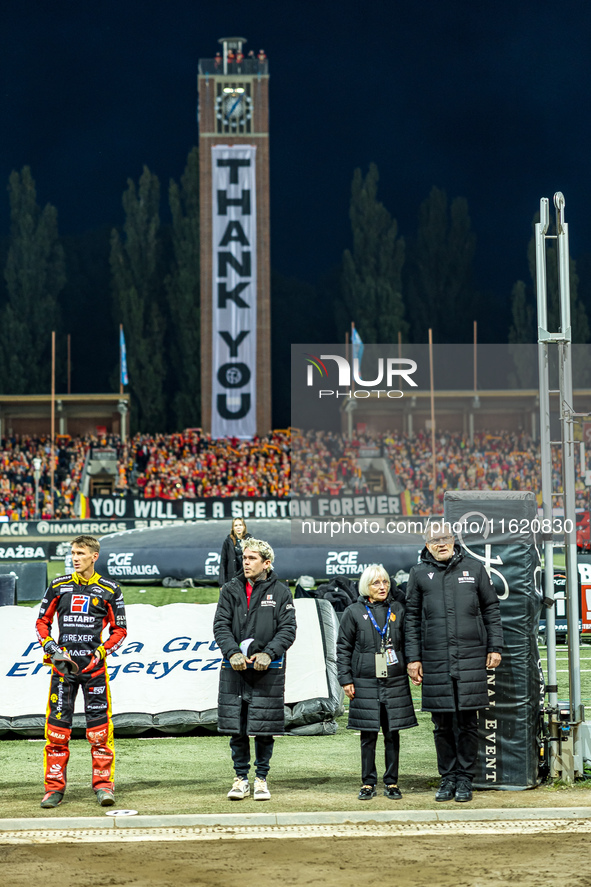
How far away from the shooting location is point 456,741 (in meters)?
7.32

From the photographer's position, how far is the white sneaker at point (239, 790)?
7.16 m

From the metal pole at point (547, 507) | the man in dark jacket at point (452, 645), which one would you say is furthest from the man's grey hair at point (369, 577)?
the metal pole at point (547, 507)

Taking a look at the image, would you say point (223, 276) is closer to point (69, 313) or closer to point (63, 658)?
point (69, 313)

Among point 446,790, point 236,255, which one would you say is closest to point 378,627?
point 446,790

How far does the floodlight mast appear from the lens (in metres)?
7.63

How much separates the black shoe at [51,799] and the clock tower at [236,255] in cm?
4490

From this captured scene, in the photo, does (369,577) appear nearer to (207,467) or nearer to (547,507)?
(547,507)

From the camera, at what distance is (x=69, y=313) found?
3408 inches

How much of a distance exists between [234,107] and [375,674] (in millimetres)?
49912

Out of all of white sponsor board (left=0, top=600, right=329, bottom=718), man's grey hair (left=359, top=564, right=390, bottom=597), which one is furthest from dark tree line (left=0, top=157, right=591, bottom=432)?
man's grey hair (left=359, top=564, right=390, bottom=597)

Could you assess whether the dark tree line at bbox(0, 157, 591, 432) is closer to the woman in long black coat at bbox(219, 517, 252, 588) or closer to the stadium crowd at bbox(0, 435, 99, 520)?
the stadium crowd at bbox(0, 435, 99, 520)

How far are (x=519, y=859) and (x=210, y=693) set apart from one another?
15.4 feet

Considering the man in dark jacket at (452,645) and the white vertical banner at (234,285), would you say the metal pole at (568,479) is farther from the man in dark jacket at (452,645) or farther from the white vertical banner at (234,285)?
the white vertical banner at (234,285)

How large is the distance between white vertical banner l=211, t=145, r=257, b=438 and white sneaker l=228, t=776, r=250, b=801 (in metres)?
45.3
